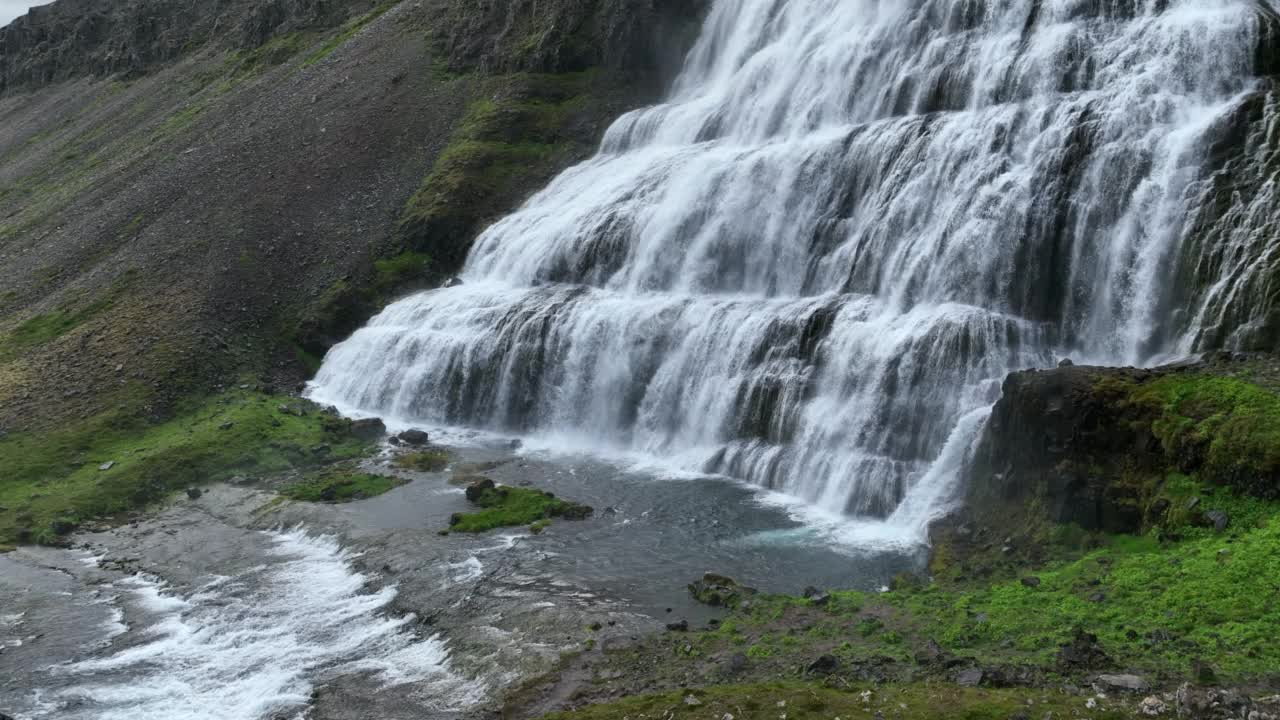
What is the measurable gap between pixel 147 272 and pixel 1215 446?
178ft

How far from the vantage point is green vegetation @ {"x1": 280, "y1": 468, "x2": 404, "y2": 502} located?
35869mm

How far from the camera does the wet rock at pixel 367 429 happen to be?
143 ft

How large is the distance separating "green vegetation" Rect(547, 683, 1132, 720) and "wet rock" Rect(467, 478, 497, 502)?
1637cm

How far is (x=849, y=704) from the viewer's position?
1588cm

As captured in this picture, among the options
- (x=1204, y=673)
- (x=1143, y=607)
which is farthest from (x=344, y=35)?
(x=1204, y=673)

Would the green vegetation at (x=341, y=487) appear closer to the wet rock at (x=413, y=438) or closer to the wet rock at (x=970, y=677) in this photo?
the wet rock at (x=413, y=438)

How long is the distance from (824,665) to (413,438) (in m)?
27.3

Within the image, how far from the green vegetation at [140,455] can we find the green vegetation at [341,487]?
2897 mm

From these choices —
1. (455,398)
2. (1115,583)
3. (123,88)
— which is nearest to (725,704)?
(1115,583)

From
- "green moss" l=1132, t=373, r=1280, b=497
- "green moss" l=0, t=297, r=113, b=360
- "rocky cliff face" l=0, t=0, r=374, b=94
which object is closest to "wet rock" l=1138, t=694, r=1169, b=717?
"green moss" l=1132, t=373, r=1280, b=497

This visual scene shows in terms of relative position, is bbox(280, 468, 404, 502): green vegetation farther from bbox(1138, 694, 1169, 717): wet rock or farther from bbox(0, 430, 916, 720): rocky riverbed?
bbox(1138, 694, 1169, 717): wet rock

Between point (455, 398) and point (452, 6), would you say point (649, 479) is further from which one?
point (452, 6)

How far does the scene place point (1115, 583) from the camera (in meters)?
19.0

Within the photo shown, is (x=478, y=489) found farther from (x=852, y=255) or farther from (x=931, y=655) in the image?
(x=931, y=655)
